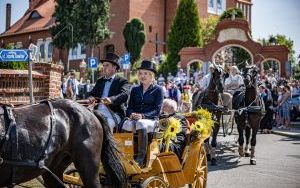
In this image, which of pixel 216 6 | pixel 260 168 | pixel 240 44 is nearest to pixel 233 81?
pixel 260 168

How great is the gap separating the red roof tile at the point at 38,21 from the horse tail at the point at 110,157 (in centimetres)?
5087

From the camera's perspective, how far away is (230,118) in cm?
1217

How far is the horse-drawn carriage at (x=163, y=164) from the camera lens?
5.95m

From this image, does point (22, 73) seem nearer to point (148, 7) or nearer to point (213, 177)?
point (213, 177)

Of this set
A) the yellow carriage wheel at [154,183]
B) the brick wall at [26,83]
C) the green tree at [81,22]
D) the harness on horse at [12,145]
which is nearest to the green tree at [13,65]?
the brick wall at [26,83]

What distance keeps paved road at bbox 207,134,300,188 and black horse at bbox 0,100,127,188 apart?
10.8 ft

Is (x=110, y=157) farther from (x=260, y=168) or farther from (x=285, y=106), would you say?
(x=285, y=106)

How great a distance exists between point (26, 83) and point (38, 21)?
51107 millimetres

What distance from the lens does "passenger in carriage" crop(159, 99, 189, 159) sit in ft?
23.1

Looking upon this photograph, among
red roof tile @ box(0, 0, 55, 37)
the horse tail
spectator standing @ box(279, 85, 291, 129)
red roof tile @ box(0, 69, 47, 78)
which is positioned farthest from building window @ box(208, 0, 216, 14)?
the horse tail

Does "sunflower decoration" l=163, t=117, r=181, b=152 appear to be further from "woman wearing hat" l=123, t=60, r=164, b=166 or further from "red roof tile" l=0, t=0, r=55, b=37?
"red roof tile" l=0, t=0, r=55, b=37

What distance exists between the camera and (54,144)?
4.80 meters

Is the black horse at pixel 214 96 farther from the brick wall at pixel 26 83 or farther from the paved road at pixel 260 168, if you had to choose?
the brick wall at pixel 26 83

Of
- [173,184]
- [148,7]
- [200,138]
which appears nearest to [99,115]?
[173,184]
